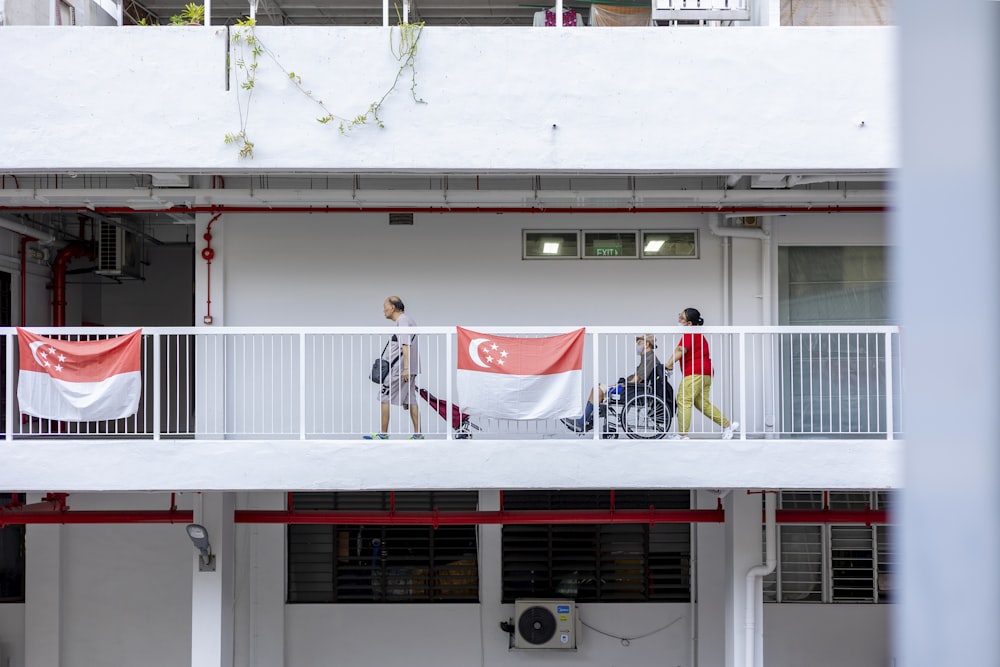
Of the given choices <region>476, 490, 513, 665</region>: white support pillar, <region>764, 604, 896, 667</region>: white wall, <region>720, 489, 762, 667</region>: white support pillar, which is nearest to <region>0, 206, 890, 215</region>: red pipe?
<region>720, 489, 762, 667</region>: white support pillar

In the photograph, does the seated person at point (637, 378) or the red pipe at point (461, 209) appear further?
the red pipe at point (461, 209)

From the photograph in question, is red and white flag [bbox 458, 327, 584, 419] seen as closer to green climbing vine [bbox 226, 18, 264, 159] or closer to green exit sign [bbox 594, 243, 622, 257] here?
green exit sign [bbox 594, 243, 622, 257]

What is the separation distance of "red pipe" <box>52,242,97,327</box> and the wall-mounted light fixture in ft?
15.7

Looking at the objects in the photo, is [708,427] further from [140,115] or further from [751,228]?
[140,115]

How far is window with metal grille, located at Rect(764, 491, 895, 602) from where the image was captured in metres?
12.7

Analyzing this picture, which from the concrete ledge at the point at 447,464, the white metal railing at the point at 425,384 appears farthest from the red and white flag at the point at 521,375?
the white metal railing at the point at 425,384

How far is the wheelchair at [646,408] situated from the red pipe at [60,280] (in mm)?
8524

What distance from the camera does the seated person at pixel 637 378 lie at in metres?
9.77

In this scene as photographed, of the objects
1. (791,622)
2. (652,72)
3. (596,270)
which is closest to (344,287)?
(596,270)

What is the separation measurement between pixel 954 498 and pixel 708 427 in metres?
10.4

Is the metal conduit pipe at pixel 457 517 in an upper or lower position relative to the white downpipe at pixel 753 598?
upper

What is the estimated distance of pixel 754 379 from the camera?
11.4 meters

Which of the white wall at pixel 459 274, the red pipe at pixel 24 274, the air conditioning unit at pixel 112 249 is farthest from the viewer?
the air conditioning unit at pixel 112 249

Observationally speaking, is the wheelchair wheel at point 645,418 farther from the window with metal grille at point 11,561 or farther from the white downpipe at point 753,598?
the window with metal grille at point 11,561
